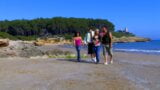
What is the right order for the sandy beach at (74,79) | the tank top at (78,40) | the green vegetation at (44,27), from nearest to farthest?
the sandy beach at (74,79) < the tank top at (78,40) < the green vegetation at (44,27)

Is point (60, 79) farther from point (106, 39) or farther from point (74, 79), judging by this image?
point (106, 39)

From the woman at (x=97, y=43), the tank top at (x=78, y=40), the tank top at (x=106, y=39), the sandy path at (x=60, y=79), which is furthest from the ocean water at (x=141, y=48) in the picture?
the sandy path at (x=60, y=79)

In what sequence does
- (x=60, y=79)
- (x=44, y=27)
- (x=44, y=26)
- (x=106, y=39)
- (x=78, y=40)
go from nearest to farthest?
(x=60, y=79)
(x=106, y=39)
(x=78, y=40)
(x=44, y=26)
(x=44, y=27)

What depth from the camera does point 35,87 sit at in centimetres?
1302

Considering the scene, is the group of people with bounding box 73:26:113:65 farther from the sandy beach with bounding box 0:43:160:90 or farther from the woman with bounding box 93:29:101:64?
the sandy beach with bounding box 0:43:160:90

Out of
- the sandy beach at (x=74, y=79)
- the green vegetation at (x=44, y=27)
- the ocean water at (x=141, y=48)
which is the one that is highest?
the green vegetation at (x=44, y=27)

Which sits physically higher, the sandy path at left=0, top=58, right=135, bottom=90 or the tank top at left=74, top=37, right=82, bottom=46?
the tank top at left=74, top=37, right=82, bottom=46

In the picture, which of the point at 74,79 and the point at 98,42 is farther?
the point at 98,42

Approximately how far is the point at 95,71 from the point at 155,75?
2.58 m

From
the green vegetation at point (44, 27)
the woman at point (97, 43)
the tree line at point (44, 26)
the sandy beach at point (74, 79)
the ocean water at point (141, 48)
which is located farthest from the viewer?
the tree line at point (44, 26)

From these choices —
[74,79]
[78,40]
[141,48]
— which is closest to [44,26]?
[141,48]

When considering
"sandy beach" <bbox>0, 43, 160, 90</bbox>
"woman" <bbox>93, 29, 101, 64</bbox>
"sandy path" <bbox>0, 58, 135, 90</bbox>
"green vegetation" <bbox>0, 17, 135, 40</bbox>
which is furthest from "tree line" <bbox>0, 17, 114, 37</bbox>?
"sandy beach" <bbox>0, 43, 160, 90</bbox>

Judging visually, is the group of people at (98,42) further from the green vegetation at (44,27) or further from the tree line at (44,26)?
the tree line at (44,26)

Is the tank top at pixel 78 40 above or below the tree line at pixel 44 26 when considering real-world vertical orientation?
below
